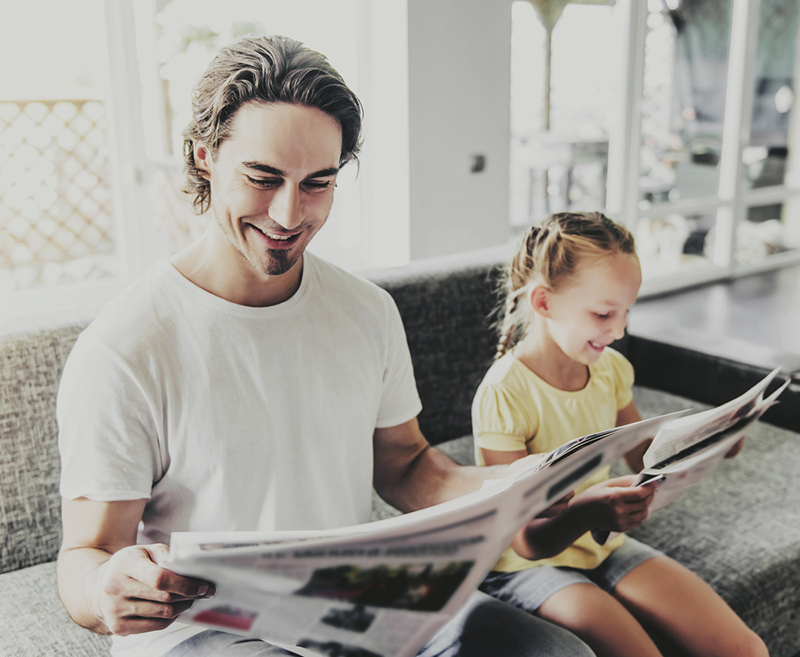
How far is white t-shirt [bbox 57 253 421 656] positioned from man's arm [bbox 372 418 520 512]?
70mm

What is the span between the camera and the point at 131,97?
9.02 ft

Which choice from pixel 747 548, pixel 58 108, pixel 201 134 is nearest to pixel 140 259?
pixel 58 108

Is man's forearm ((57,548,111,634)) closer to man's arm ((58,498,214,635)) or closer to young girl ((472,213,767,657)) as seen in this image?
man's arm ((58,498,214,635))

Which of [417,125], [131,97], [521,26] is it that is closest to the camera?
[131,97]

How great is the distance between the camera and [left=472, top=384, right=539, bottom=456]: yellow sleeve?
3.64 feet

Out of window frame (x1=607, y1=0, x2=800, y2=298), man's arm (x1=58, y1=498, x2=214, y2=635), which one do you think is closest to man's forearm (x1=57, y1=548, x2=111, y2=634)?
man's arm (x1=58, y1=498, x2=214, y2=635)

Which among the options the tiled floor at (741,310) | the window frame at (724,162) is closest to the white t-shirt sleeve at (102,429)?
the tiled floor at (741,310)

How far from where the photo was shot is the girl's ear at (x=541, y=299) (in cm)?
117

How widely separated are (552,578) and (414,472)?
0.81ft

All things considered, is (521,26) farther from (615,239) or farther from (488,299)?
(615,239)

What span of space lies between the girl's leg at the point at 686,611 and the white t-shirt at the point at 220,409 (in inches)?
17.1

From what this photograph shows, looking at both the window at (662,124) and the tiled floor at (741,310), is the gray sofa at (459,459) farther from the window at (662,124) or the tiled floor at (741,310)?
the window at (662,124)

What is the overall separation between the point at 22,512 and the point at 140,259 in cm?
189

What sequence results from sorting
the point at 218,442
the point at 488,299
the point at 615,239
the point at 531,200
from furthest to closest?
the point at 531,200 → the point at 488,299 → the point at 615,239 → the point at 218,442
